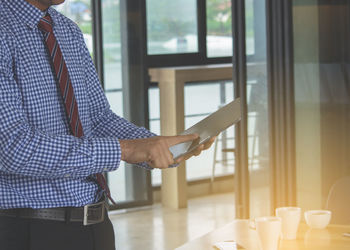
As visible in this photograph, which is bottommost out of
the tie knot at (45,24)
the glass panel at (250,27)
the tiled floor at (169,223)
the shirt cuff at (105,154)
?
the tiled floor at (169,223)

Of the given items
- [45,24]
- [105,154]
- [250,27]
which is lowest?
[105,154]

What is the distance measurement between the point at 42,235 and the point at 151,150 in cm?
31

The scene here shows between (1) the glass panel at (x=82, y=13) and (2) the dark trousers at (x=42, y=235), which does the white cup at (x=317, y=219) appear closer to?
(2) the dark trousers at (x=42, y=235)

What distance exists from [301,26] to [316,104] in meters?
0.43

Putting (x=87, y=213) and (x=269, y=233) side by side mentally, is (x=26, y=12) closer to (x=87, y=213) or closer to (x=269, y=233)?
(x=87, y=213)

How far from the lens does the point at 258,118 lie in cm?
408

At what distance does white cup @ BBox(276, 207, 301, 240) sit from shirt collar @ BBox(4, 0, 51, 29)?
31.8 inches

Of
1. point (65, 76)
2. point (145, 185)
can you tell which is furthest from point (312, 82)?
point (65, 76)

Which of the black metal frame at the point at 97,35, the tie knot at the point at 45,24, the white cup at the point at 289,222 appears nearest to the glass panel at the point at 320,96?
the black metal frame at the point at 97,35

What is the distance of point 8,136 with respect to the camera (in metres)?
1.46

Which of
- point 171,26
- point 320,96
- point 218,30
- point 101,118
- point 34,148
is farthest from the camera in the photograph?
point 218,30

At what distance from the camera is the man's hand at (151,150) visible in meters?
1.56

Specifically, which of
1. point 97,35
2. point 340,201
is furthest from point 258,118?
point 97,35

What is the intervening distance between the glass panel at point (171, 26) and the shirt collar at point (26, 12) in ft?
13.8
